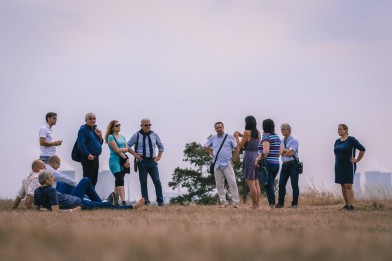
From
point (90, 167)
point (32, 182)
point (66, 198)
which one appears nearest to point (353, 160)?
point (90, 167)

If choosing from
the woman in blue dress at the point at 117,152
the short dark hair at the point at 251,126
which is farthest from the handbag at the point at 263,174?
the woman in blue dress at the point at 117,152

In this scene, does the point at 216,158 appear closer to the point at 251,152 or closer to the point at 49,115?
the point at 251,152

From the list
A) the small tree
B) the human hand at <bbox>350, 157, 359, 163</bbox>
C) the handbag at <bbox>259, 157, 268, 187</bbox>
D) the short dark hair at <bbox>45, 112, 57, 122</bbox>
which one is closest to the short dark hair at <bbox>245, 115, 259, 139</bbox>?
the handbag at <bbox>259, 157, 268, 187</bbox>

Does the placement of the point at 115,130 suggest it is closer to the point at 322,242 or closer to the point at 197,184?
the point at 322,242

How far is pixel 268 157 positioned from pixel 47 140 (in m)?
4.70

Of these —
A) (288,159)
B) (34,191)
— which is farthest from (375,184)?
(34,191)

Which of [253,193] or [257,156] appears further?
[257,156]

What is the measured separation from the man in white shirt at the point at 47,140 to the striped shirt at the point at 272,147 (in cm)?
427

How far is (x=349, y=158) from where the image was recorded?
13273mm

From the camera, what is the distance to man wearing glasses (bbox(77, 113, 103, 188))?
13867mm

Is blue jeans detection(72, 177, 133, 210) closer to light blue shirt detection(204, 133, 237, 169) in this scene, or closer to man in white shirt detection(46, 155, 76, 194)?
man in white shirt detection(46, 155, 76, 194)

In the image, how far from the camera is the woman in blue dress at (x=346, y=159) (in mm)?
13242

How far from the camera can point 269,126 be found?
45.3 ft

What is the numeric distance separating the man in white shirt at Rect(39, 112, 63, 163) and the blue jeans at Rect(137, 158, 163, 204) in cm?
242
